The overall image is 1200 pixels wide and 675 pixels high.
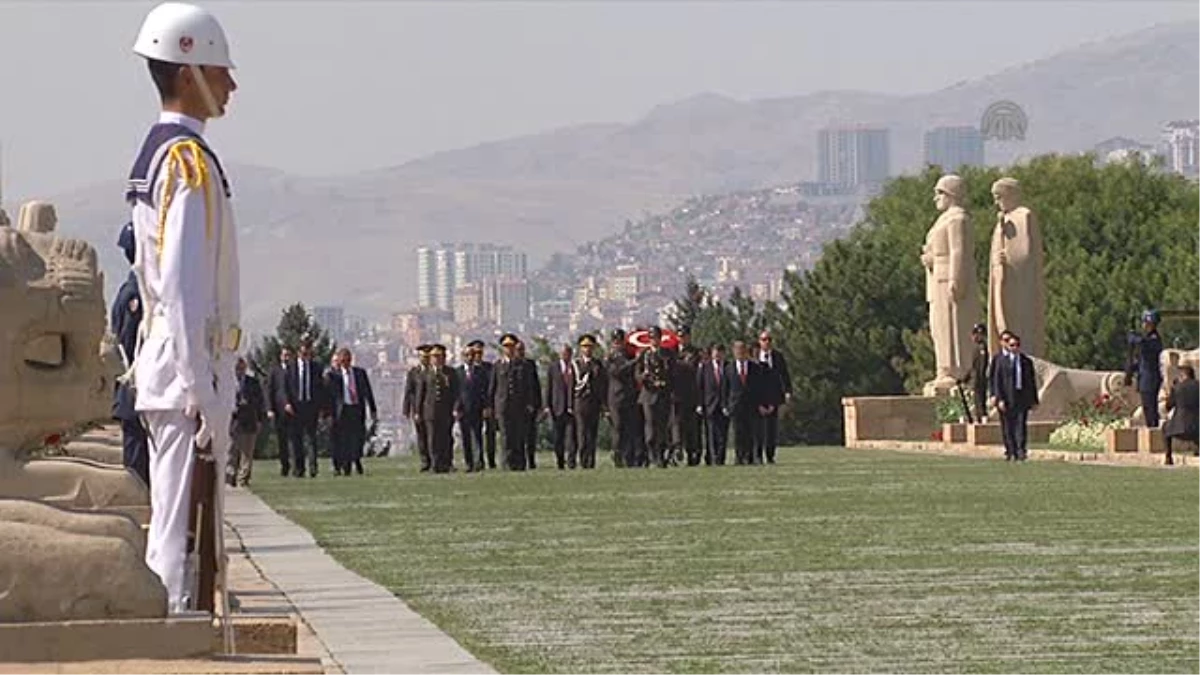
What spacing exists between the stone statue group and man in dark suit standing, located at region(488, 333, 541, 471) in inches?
459

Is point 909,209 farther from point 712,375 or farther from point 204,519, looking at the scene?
point 204,519

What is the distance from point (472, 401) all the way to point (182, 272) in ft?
118

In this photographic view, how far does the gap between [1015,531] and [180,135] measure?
1367cm

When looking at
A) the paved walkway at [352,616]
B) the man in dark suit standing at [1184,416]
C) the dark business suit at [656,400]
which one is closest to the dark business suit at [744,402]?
the dark business suit at [656,400]

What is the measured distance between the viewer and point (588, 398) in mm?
47844

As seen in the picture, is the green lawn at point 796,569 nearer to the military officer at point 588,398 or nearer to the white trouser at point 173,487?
the white trouser at point 173,487

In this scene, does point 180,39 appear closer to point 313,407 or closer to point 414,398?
point 313,407

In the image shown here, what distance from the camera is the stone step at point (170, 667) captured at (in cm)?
976

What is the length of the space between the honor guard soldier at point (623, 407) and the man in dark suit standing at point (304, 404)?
3852 millimetres

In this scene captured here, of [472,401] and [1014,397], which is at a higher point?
[472,401]

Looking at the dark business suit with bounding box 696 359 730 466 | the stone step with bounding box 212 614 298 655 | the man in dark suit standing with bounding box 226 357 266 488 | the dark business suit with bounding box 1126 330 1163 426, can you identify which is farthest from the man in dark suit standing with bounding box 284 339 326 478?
the stone step with bounding box 212 614 298 655

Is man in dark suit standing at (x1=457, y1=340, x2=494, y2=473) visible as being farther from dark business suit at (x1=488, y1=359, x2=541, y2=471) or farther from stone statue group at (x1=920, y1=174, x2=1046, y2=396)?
stone statue group at (x1=920, y1=174, x2=1046, y2=396)

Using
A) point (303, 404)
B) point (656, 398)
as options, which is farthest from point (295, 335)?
point (656, 398)

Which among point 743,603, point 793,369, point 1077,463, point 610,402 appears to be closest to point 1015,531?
point 743,603
